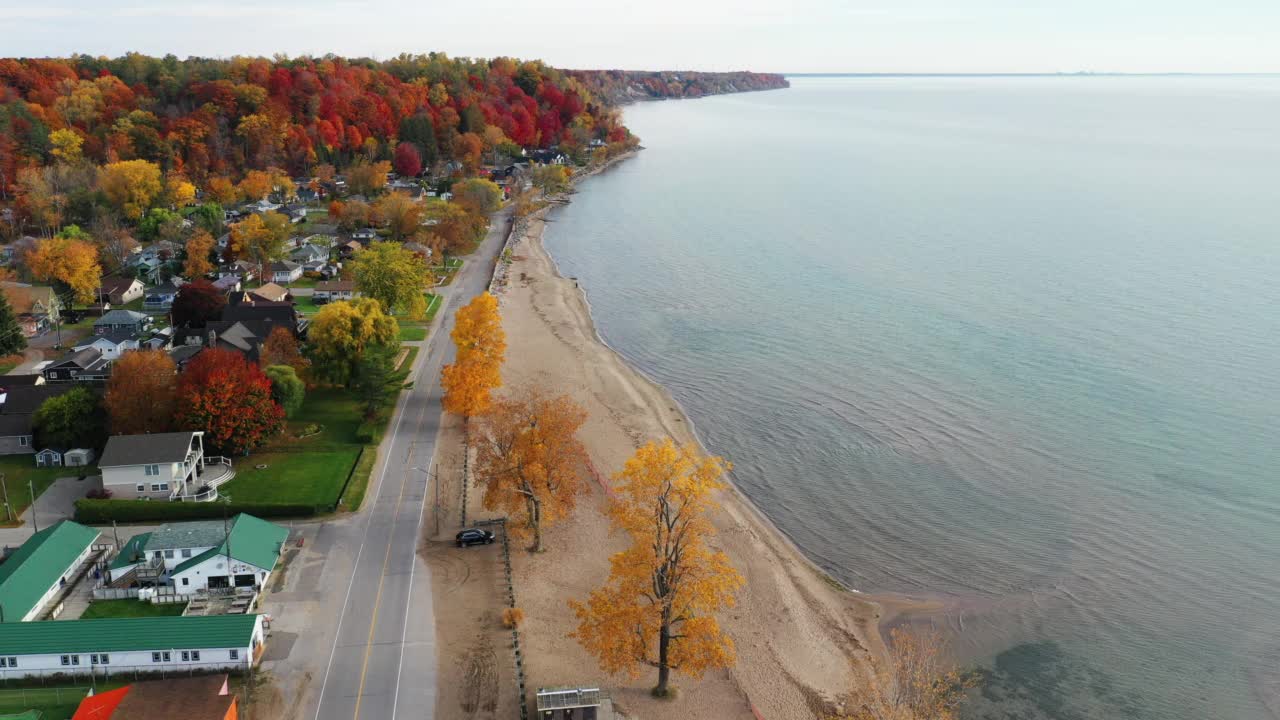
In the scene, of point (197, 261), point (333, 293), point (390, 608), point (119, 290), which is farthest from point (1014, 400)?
point (119, 290)

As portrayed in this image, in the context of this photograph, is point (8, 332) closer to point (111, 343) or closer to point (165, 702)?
point (111, 343)

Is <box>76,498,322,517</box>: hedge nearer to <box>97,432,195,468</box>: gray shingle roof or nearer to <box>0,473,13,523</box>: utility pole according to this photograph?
<box>97,432,195,468</box>: gray shingle roof

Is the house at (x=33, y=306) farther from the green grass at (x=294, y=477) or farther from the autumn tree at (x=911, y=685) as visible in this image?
the autumn tree at (x=911, y=685)

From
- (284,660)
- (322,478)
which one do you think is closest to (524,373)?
(322,478)

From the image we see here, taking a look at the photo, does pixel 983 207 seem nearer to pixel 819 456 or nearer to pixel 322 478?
pixel 819 456

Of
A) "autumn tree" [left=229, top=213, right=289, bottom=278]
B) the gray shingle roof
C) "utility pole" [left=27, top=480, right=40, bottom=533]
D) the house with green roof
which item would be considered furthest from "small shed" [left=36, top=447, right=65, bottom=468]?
"autumn tree" [left=229, top=213, right=289, bottom=278]

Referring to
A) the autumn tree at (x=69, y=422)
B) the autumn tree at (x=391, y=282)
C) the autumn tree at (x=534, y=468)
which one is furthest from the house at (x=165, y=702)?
the autumn tree at (x=391, y=282)

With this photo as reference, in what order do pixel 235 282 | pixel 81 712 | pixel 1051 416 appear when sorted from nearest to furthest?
pixel 81 712, pixel 1051 416, pixel 235 282

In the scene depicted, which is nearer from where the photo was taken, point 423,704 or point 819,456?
point 423,704
